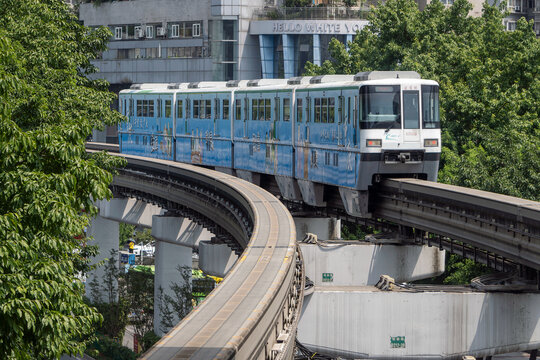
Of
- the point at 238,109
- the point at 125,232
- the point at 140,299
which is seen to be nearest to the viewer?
the point at 238,109

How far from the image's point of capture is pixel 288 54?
86.8 metres

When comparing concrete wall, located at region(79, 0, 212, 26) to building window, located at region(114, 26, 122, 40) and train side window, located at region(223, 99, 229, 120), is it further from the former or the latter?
train side window, located at region(223, 99, 229, 120)

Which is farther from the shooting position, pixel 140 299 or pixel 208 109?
pixel 140 299

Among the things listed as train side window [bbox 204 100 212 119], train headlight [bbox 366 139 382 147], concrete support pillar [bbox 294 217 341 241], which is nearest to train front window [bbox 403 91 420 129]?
train headlight [bbox 366 139 382 147]

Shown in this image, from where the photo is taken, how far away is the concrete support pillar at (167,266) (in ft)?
178

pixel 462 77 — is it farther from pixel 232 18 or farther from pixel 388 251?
pixel 232 18

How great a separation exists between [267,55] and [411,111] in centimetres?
5953

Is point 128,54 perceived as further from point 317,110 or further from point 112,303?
point 317,110

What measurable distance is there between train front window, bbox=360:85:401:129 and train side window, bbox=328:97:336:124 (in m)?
2.08

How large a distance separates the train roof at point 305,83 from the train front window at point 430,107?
0.23 m

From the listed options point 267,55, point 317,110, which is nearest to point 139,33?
point 267,55

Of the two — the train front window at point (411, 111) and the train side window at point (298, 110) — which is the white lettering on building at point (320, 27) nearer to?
the train side window at point (298, 110)

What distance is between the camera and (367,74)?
29.8 metres

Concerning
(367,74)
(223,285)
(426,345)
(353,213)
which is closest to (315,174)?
(353,213)
